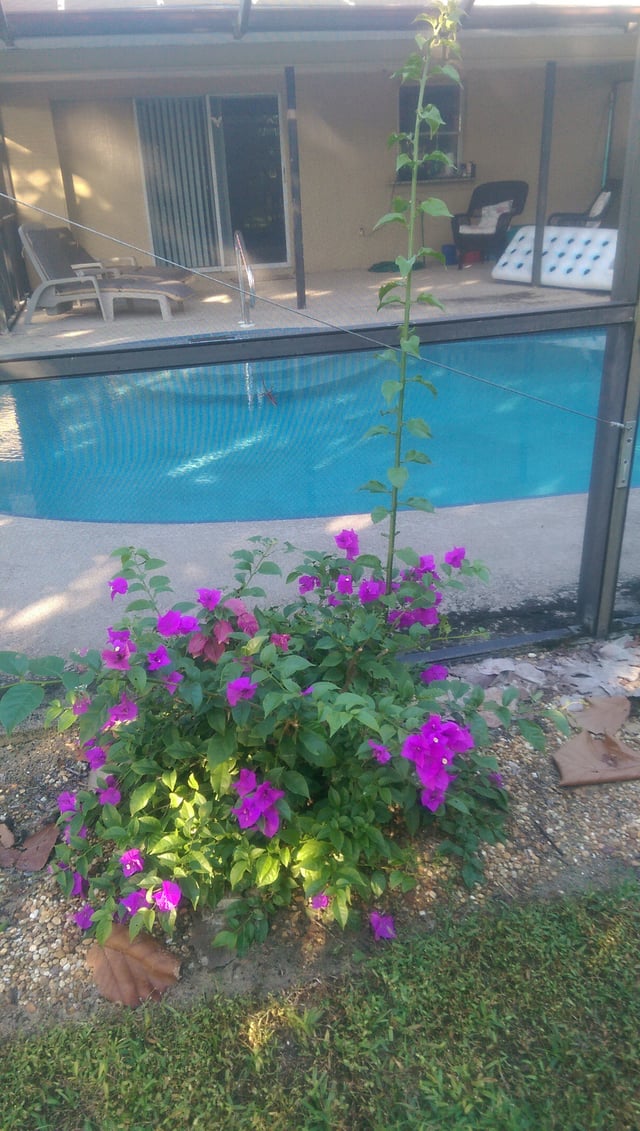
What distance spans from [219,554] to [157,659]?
2.04 metres

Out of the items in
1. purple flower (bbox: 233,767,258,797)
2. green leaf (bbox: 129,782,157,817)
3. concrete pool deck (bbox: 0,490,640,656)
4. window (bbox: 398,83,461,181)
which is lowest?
concrete pool deck (bbox: 0,490,640,656)

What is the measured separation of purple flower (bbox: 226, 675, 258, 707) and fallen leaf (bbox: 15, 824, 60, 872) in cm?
80

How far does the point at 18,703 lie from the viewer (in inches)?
61.1

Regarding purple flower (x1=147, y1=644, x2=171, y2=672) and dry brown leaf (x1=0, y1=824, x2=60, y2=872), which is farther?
dry brown leaf (x1=0, y1=824, x2=60, y2=872)

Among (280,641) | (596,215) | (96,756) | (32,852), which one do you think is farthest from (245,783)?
(596,215)

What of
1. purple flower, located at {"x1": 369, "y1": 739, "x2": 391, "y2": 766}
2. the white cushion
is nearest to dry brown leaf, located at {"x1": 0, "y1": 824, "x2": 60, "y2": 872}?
purple flower, located at {"x1": 369, "y1": 739, "x2": 391, "y2": 766}

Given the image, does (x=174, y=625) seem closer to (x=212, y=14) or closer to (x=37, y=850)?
(x=37, y=850)

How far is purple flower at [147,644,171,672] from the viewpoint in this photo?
176cm

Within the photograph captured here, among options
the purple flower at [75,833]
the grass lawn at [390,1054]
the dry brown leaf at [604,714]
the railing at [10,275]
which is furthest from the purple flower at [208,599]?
the railing at [10,275]

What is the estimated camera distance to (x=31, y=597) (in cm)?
344

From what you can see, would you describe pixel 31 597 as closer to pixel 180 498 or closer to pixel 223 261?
pixel 180 498

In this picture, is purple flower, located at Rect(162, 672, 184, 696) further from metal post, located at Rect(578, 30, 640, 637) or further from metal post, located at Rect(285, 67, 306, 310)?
metal post, located at Rect(285, 67, 306, 310)

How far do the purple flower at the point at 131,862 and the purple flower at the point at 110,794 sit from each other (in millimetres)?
172

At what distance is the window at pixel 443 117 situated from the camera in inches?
455
